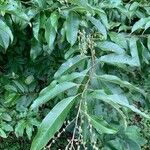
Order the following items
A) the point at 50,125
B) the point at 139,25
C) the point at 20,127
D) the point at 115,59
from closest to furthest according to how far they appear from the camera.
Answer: the point at 50,125, the point at 115,59, the point at 139,25, the point at 20,127

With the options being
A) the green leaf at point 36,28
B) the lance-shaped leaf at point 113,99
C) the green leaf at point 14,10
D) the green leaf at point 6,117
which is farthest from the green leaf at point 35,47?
the lance-shaped leaf at point 113,99

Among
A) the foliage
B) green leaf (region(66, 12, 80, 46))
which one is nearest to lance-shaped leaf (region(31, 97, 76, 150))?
the foliage

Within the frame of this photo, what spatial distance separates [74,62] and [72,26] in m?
0.17

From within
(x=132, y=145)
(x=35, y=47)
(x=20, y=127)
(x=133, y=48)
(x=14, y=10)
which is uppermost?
(x=14, y=10)

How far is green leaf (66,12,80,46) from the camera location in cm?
173

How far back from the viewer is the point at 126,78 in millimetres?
2299

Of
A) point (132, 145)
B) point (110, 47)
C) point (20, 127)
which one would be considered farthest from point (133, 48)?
point (20, 127)

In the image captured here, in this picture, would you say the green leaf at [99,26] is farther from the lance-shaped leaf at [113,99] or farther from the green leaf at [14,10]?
the lance-shaped leaf at [113,99]

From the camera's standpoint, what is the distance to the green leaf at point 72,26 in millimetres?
1734

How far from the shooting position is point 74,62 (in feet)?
5.57

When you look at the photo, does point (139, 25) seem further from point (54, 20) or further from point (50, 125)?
point (50, 125)

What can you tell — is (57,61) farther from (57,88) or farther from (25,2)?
(57,88)

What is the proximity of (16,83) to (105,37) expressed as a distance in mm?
708

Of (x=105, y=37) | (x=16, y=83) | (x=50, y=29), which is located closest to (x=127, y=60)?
(x=105, y=37)
